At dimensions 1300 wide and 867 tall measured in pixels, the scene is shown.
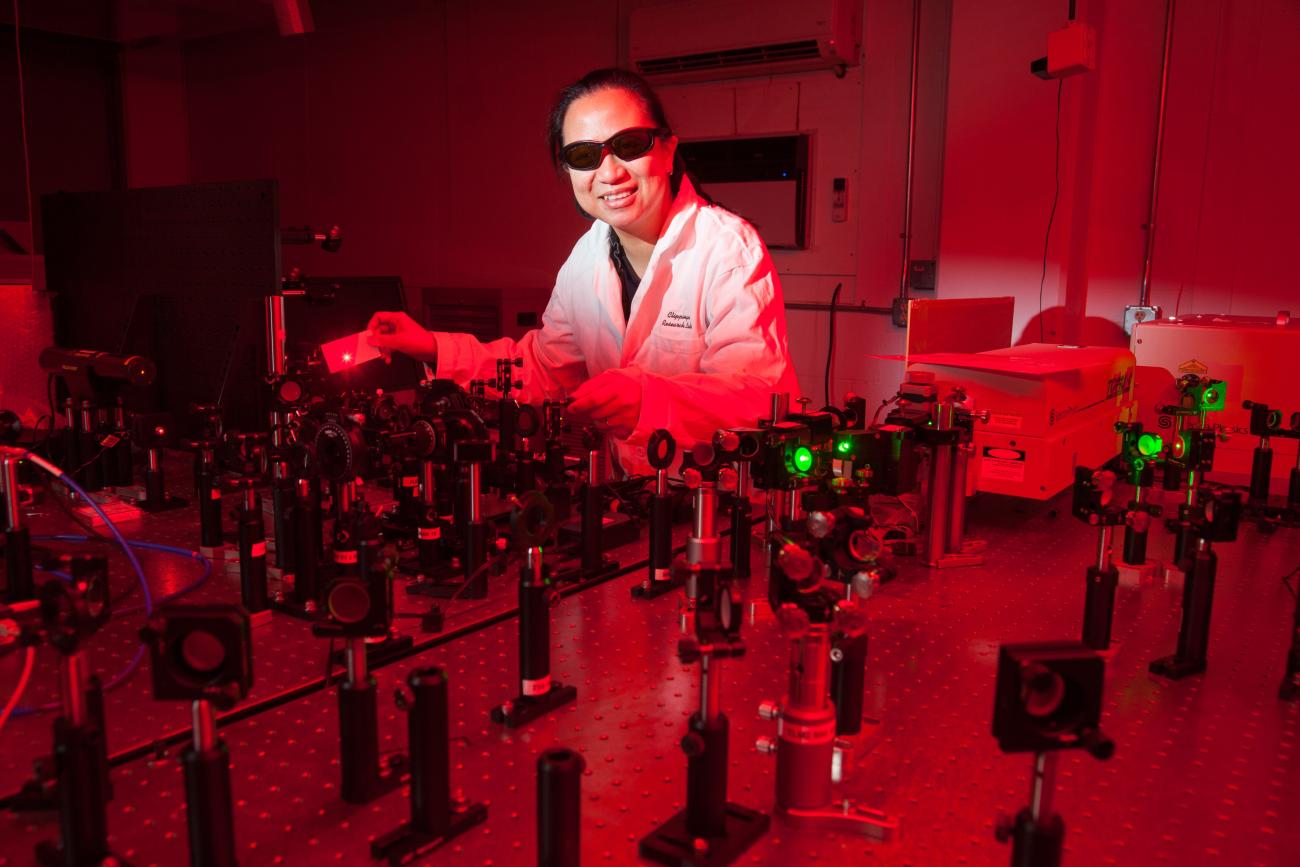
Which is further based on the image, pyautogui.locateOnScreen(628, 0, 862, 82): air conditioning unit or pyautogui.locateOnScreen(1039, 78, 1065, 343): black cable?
pyautogui.locateOnScreen(628, 0, 862, 82): air conditioning unit

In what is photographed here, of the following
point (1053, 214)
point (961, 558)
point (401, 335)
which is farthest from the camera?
point (1053, 214)

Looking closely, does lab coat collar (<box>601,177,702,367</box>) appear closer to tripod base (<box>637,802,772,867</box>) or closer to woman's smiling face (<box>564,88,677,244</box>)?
woman's smiling face (<box>564,88,677,244</box>)

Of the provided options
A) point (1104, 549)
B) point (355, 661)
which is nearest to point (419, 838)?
point (355, 661)

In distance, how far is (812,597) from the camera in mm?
968

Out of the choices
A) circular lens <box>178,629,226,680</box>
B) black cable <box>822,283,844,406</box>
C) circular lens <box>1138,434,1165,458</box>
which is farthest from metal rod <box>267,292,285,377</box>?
black cable <box>822,283,844,406</box>

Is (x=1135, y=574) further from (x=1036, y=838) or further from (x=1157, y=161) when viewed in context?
(x=1157, y=161)

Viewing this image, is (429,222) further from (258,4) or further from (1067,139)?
(1067,139)

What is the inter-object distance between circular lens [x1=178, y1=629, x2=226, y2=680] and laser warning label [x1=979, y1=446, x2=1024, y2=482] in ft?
5.37

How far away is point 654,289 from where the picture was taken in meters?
2.60

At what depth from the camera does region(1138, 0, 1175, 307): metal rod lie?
343cm

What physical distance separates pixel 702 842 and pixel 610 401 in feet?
4.10

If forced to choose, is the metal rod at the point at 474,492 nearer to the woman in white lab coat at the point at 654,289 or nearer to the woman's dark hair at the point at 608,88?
the woman in white lab coat at the point at 654,289

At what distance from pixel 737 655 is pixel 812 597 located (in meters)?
0.11

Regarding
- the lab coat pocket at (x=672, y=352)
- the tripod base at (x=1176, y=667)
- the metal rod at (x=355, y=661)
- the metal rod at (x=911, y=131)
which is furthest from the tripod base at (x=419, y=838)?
the metal rod at (x=911, y=131)
